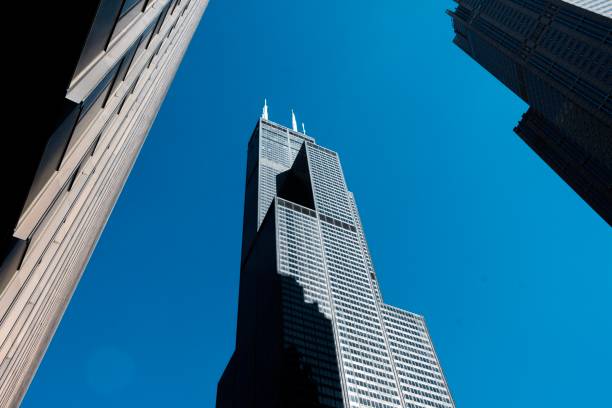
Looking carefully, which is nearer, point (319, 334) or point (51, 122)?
point (51, 122)

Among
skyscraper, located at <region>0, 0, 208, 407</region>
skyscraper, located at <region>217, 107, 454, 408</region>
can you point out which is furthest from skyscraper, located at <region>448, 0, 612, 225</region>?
skyscraper, located at <region>0, 0, 208, 407</region>

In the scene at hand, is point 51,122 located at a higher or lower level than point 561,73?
lower

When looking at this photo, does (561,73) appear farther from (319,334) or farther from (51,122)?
(51,122)

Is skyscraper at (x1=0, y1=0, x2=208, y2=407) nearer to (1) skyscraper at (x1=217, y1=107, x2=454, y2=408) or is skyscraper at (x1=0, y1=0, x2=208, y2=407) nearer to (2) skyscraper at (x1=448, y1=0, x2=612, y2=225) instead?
(1) skyscraper at (x1=217, y1=107, x2=454, y2=408)

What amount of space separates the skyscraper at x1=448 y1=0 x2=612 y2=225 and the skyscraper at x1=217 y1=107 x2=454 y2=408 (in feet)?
257

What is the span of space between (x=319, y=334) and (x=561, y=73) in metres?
107

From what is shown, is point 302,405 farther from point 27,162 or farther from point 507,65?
point 507,65

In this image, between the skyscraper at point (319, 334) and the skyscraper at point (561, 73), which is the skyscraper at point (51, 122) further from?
the skyscraper at point (561, 73)

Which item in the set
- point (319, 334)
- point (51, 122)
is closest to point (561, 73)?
point (319, 334)

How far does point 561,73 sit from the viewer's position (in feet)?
434

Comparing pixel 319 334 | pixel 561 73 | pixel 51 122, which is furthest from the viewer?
pixel 319 334

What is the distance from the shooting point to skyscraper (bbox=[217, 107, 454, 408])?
125062 mm

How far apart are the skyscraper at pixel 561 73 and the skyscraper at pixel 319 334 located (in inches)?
3081

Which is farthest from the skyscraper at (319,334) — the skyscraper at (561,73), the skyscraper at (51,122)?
the skyscraper at (51,122)
